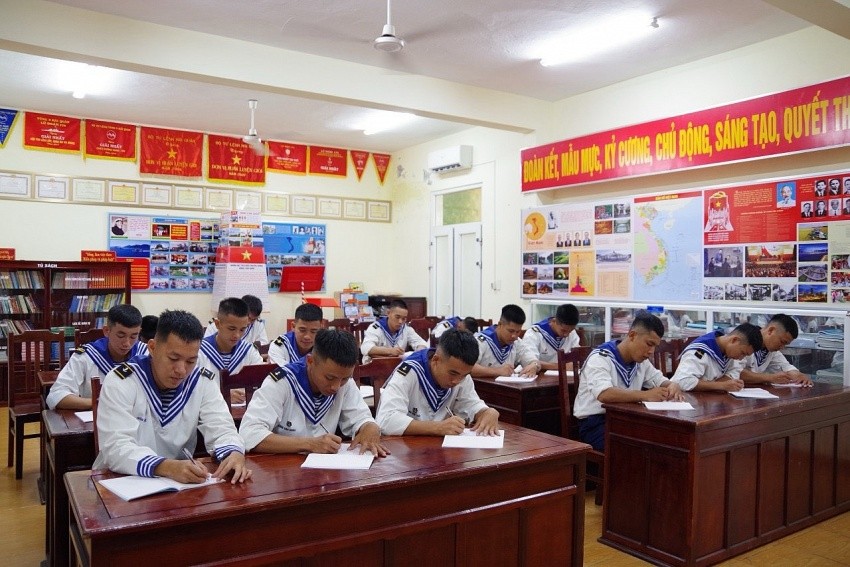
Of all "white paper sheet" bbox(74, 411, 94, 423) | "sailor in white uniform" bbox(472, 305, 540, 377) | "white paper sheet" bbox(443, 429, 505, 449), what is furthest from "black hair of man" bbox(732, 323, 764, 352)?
"white paper sheet" bbox(74, 411, 94, 423)

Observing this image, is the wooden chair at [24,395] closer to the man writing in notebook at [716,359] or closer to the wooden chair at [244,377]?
the wooden chair at [244,377]

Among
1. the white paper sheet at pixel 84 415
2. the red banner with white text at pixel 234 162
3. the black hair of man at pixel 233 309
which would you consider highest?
the red banner with white text at pixel 234 162

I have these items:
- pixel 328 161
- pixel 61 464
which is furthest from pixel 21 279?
pixel 61 464

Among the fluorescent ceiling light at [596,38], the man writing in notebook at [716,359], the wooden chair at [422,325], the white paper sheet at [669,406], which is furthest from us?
the wooden chair at [422,325]

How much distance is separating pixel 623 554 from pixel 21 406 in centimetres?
387

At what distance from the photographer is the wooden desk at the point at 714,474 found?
3.06 metres

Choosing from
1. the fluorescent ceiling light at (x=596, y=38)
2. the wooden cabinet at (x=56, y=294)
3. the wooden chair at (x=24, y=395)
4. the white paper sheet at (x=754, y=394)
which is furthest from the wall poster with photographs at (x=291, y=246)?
the white paper sheet at (x=754, y=394)

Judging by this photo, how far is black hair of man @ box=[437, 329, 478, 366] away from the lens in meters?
2.70

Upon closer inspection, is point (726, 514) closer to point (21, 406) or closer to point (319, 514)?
point (319, 514)

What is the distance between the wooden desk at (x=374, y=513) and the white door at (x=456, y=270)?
17.7 ft

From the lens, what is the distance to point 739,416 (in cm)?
319

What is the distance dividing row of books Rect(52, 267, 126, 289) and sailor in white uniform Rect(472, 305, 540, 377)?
15.5 feet

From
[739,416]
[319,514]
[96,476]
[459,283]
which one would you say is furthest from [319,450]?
[459,283]

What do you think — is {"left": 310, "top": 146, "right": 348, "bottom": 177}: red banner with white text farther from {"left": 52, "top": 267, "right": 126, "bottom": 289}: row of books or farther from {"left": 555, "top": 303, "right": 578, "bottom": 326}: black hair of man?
{"left": 555, "top": 303, "right": 578, "bottom": 326}: black hair of man
